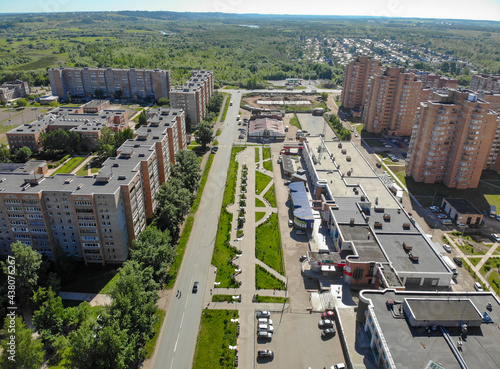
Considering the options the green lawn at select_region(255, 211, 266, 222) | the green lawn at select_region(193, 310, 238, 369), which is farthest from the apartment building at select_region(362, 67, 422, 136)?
the green lawn at select_region(193, 310, 238, 369)

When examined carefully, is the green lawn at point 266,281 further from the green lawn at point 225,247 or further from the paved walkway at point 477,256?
the paved walkway at point 477,256

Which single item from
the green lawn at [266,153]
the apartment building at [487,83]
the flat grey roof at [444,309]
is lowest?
the green lawn at [266,153]

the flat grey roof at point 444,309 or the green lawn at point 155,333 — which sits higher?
the flat grey roof at point 444,309

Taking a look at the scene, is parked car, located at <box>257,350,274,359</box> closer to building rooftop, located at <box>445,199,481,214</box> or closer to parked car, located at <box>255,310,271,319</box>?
parked car, located at <box>255,310,271,319</box>

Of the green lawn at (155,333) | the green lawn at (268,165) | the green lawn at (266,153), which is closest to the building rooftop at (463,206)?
the green lawn at (268,165)

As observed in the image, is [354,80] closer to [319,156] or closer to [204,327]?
[319,156]

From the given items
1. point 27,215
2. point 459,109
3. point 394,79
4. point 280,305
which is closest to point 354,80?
point 394,79
